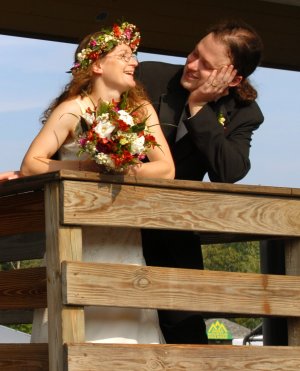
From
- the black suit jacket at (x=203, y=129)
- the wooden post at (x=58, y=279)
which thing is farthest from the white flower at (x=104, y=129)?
the black suit jacket at (x=203, y=129)

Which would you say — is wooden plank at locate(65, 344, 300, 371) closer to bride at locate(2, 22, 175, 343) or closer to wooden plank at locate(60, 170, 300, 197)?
bride at locate(2, 22, 175, 343)

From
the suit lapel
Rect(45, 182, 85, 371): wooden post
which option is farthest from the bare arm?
the suit lapel

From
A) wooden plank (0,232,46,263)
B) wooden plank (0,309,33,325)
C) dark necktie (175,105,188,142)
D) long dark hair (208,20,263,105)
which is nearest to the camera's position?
wooden plank (0,232,46,263)

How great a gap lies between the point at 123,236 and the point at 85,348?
25.7 inches

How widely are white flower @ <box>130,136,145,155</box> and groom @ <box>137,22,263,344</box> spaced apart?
2.27 ft

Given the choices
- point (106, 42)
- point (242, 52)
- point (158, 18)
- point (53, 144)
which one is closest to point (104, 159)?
point (53, 144)

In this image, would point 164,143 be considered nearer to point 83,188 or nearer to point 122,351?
point 83,188

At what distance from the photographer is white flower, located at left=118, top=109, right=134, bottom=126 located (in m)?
4.63

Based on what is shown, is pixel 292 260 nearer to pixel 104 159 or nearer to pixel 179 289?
pixel 179 289

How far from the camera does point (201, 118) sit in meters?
5.31

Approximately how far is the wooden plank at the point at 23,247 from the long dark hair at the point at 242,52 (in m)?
1.17

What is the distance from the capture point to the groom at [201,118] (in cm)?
528

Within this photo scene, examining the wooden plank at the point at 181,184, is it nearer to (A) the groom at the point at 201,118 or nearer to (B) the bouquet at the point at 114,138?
(B) the bouquet at the point at 114,138

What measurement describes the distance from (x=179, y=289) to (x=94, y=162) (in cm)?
65
